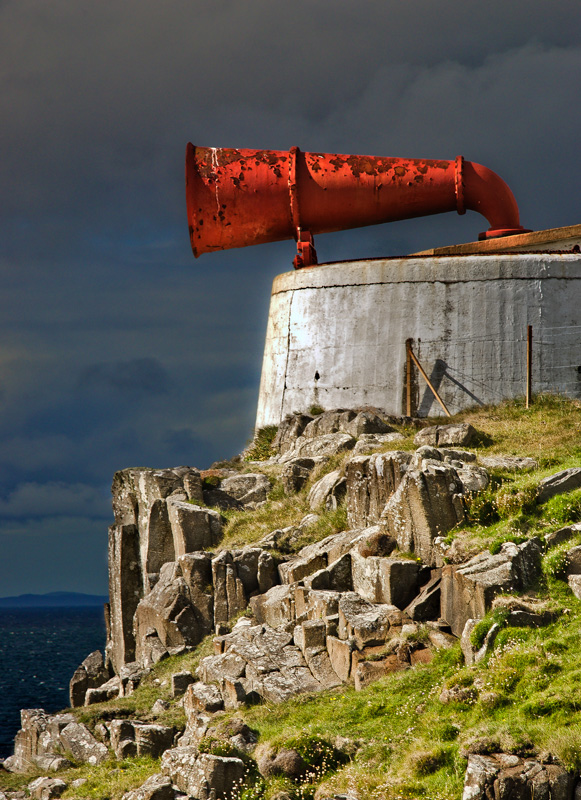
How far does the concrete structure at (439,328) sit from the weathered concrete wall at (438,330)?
0.03m

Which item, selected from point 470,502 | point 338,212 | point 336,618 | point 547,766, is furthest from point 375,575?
point 338,212

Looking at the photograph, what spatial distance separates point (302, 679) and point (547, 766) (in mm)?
4966

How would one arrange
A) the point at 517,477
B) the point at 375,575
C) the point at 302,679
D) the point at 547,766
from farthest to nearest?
1. the point at 517,477
2. the point at 375,575
3. the point at 302,679
4. the point at 547,766

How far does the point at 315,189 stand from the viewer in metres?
26.9

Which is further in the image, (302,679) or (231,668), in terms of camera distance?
(231,668)

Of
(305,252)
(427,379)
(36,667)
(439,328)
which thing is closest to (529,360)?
(439,328)

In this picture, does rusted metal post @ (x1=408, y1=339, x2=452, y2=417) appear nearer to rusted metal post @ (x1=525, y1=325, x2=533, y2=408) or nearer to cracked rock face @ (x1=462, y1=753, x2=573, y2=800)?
rusted metal post @ (x1=525, y1=325, x2=533, y2=408)

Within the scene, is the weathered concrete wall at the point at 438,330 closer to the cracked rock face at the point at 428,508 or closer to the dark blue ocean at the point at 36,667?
the cracked rock face at the point at 428,508

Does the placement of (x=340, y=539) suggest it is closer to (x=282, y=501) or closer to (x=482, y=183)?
(x=282, y=501)

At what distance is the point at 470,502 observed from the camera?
14883 millimetres

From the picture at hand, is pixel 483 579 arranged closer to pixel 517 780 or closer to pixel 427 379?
pixel 517 780

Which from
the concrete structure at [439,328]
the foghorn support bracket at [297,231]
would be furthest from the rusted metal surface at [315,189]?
the concrete structure at [439,328]

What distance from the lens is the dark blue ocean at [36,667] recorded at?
46.3 meters

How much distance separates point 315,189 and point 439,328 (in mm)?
5852
